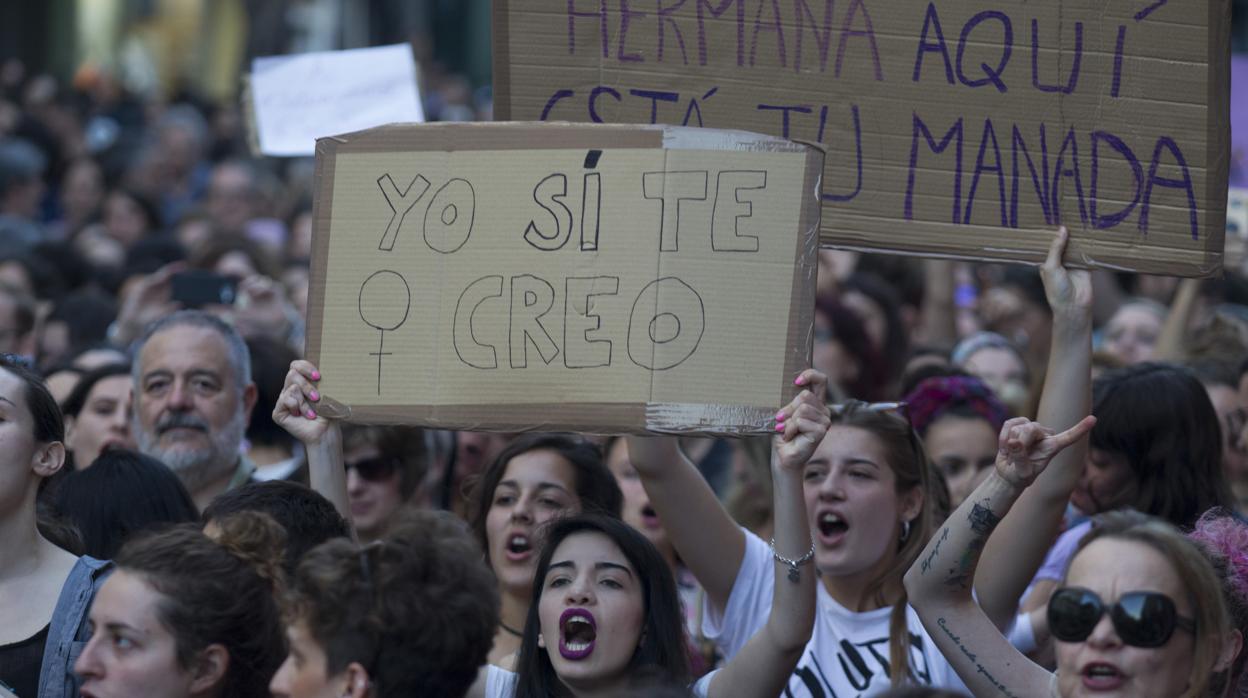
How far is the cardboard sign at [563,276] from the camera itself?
12.2 feet

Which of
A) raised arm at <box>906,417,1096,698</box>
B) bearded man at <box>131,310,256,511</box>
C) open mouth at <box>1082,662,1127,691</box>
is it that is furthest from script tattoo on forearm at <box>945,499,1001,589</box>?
bearded man at <box>131,310,256,511</box>

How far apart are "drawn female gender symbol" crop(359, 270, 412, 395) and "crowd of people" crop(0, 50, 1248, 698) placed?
0.55 feet

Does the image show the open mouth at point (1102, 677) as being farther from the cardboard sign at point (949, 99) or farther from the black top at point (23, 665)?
the black top at point (23, 665)

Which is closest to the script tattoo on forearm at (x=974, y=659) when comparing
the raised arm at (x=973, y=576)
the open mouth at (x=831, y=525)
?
the raised arm at (x=973, y=576)

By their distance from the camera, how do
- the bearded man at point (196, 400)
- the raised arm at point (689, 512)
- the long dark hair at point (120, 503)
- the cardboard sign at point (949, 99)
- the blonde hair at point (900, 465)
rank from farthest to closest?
the bearded man at point (196, 400) → the long dark hair at point (120, 503) → the blonde hair at point (900, 465) → the raised arm at point (689, 512) → the cardboard sign at point (949, 99)

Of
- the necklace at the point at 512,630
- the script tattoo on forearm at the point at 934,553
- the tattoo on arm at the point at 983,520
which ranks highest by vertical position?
the tattoo on arm at the point at 983,520

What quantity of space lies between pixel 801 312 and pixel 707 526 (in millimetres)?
767

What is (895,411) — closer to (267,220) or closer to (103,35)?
(267,220)

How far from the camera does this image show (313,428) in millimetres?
3939

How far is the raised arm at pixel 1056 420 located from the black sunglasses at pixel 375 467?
2.27 metres

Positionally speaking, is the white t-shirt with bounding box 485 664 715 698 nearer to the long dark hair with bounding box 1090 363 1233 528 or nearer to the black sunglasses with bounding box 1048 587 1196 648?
the black sunglasses with bounding box 1048 587 1196 648

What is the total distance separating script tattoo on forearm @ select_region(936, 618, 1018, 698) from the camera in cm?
359

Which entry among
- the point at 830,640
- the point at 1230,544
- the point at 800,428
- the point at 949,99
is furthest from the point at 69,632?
the point at 1230,544

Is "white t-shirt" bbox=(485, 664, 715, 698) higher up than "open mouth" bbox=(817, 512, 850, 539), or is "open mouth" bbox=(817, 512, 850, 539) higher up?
"open mouth" bbox=(817, 512, 850, 539)
